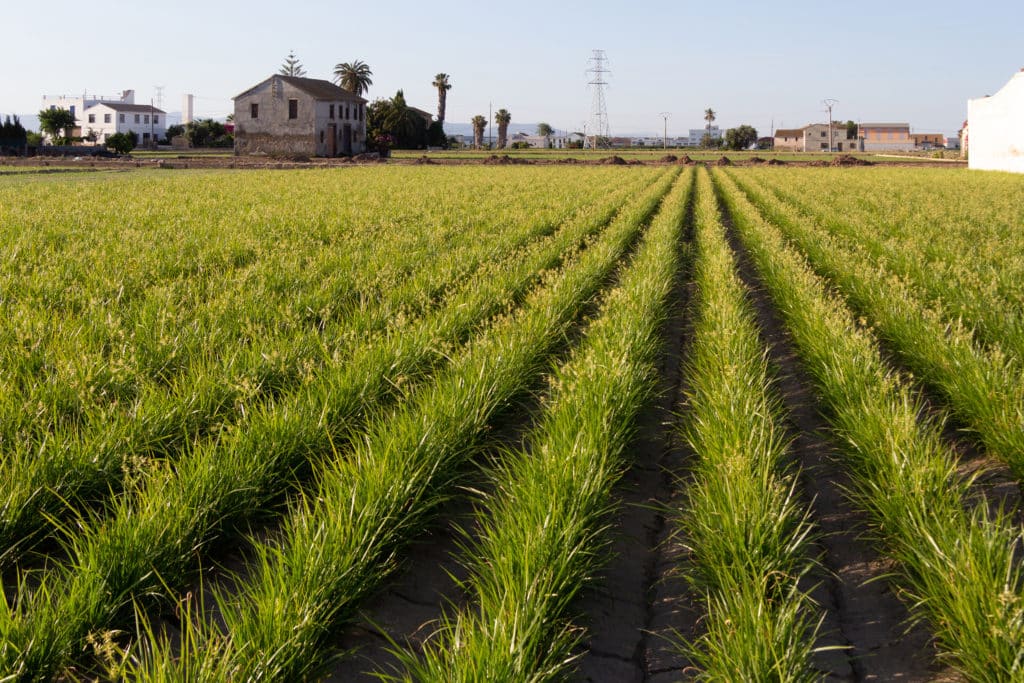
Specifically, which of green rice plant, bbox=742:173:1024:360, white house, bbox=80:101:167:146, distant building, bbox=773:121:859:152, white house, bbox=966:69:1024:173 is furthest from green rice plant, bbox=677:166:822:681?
distant building, bbox=773:121:859:152

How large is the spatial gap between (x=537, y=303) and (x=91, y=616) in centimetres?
584

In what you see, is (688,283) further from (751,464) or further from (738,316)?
(751,464)

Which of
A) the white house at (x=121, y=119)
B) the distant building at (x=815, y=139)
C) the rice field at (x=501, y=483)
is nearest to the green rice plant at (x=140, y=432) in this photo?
the rice field at (x=501, y=483)

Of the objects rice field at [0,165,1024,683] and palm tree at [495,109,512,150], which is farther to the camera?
palm tree at [495,109,512,150]

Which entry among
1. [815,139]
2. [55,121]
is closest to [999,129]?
[55,121]

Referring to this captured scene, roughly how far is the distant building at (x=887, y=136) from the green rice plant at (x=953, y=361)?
633 feet

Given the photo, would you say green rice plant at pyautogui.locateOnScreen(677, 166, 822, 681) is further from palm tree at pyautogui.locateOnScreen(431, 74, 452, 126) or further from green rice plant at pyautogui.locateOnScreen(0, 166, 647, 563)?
palm tree at pyautogui.locateOnScreen(431, 74, 452, 126)

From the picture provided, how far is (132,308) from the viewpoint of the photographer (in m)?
7.74

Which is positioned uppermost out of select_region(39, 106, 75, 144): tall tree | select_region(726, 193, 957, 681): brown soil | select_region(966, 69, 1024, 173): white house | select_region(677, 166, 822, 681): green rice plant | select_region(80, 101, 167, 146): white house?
select_region(80, 101, 167, 146): white house

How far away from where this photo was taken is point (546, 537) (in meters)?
3.45

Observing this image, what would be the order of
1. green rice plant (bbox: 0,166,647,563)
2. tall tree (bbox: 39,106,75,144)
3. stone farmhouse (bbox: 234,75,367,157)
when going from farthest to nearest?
tall tree (bbox: 39,106,75,144), stone farmhouse (bbox: 234,75,367,157), green rice plant (bbox: 0,166,647,563)

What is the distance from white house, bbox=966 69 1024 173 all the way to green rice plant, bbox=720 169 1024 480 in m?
41.7

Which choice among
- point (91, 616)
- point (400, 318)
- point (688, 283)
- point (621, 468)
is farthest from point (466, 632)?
point (688, 283)

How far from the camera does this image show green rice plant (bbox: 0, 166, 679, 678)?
2900 mm
